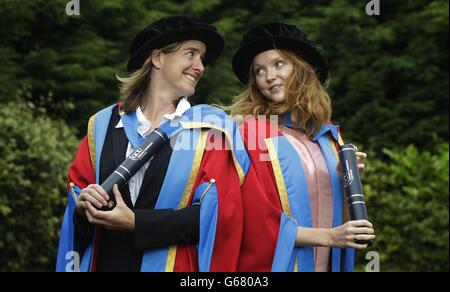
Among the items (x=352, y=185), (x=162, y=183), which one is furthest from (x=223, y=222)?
(x=352, y=185)

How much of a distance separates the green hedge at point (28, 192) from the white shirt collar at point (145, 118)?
3.11 meters

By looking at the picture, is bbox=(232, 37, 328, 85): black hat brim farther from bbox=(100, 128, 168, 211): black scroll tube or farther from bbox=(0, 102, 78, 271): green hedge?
bbox=(0, 102, 78, 271): green hedge

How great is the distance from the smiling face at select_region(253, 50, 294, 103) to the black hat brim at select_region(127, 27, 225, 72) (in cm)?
23

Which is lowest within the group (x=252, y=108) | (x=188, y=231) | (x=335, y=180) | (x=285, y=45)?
(x=188, y=231)

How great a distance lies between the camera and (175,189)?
3.69 metres

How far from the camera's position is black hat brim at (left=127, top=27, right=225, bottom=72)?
12.7 feet

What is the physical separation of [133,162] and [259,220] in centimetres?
63

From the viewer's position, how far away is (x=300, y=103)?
13.3 ft

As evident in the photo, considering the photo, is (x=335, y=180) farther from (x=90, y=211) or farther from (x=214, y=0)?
(x=214, y=0)

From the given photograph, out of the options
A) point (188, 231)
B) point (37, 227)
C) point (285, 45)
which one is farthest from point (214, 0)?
point (188, 231)

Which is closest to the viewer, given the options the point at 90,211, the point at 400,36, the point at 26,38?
the point at 90,211

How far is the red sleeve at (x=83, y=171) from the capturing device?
3.80m

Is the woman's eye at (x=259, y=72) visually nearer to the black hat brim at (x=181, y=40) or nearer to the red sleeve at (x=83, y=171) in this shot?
the black hat brim at (x=181, y=40)

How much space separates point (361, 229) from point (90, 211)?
1.11m
